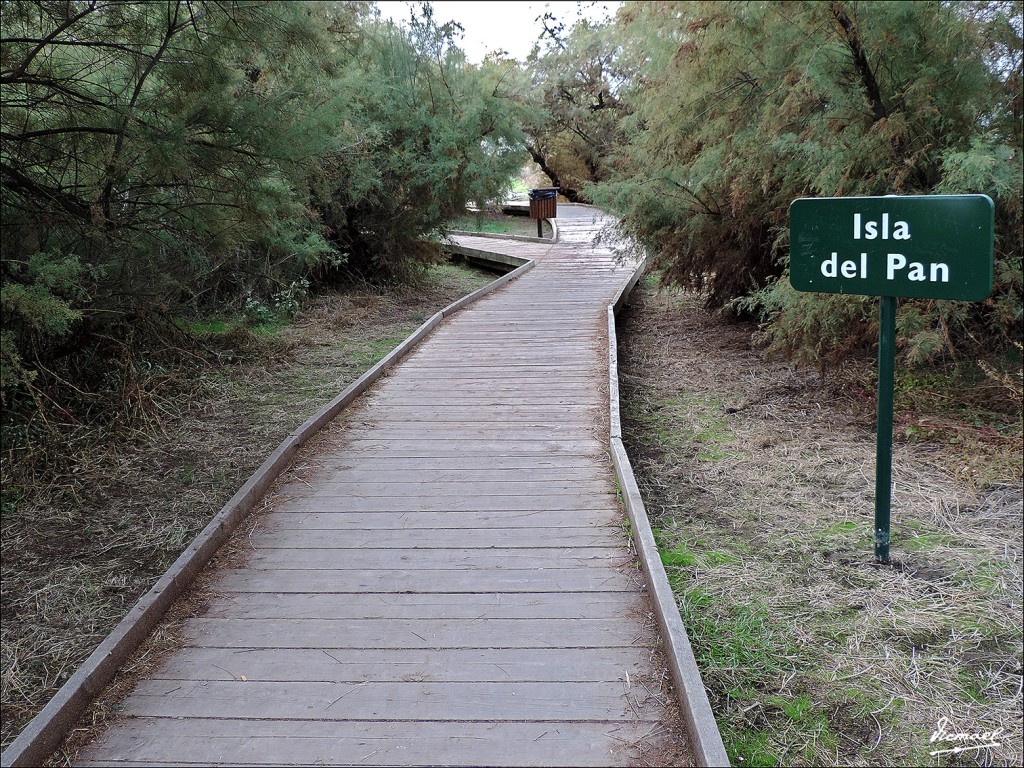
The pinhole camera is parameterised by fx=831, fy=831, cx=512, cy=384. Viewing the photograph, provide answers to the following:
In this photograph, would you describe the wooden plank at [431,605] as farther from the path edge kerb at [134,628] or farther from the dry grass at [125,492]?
the dry grass at [125,492]

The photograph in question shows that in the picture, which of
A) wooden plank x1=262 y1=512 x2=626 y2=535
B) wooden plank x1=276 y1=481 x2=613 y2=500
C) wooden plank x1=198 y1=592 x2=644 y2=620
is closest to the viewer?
wooden plank x1=198 y1=592 x2=644 y2=620

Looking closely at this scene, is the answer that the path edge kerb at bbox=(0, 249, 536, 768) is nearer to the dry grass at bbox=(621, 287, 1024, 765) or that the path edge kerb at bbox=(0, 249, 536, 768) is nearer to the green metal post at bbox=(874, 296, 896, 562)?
→ the dry grass at bbox=(621, 287, 1024, 765)

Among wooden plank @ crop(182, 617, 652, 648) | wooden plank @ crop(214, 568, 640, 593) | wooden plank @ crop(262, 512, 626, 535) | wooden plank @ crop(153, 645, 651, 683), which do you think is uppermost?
wooden plank @ crop(262, 512, 626, 535)

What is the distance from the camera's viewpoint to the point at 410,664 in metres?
3.01

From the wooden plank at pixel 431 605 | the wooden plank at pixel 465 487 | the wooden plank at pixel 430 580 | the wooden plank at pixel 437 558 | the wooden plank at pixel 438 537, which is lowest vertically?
the wooden plank at pixel 431 605

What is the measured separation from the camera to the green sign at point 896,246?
10.4 feet

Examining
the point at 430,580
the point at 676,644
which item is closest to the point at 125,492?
the point at 430,580

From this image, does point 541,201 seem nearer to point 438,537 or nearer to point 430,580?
point 438,537

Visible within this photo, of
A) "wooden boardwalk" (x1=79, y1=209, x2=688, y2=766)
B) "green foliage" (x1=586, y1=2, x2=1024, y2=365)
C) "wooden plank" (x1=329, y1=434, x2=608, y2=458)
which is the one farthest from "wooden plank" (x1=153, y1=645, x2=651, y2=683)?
"green foliage" (x1=586, y1=2, x2=1024, y2=365)

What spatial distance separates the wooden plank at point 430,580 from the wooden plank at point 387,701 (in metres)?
0.69

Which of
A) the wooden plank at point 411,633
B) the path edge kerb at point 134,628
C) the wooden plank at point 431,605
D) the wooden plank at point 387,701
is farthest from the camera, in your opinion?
the wooden plank at point 431,605

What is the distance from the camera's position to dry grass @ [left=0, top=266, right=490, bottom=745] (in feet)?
12.2

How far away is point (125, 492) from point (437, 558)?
7.95ft

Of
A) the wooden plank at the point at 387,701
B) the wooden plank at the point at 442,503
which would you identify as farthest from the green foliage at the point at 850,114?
the wooden plank at the point at 387,701
